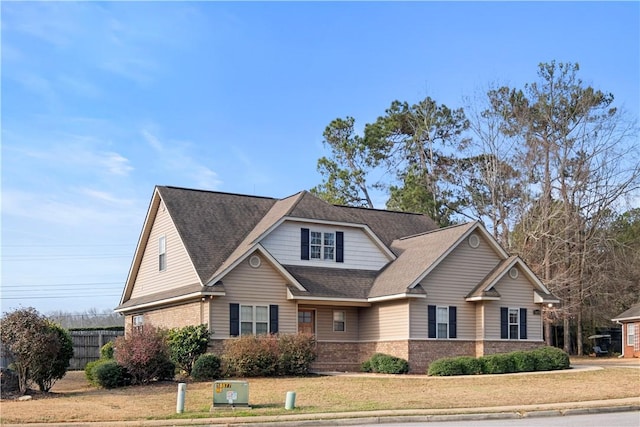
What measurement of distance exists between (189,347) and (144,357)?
3.17 m

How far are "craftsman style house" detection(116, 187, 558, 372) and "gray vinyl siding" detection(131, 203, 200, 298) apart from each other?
0.27 ft

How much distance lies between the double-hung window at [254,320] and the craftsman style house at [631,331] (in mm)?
28074

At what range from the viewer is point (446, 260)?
109 ft

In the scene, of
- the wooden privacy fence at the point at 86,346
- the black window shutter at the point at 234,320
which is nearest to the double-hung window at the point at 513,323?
the black window shutter at the point at 234,320

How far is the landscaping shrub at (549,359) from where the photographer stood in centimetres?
3103

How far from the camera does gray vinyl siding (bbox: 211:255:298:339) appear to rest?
30.8 m

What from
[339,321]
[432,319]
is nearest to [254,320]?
[339,321]

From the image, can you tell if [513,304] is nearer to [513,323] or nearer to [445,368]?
[513,323]

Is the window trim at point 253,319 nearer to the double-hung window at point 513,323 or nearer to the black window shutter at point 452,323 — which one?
the black window shutter at point 452,323

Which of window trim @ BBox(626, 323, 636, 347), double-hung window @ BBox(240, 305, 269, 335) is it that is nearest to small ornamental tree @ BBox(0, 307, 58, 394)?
double-hung window @ BBox(240, 305, 269, 335)

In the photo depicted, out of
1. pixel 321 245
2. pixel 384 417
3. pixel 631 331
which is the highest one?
pixel 321 245

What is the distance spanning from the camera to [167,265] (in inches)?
1379

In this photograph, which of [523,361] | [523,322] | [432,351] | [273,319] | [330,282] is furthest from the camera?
[523,322]

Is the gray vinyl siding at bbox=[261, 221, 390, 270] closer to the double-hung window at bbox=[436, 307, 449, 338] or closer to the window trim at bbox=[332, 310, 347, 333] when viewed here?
the window trim at bbox=[332, 310, 347, 333]
